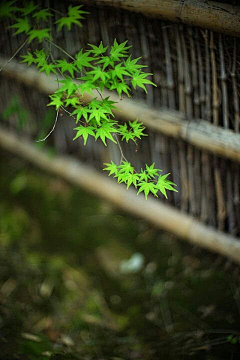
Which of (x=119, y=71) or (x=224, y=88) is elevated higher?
(x=119, y=71)

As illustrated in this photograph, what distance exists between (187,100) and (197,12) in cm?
40

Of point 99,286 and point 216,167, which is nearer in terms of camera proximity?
point 216,167

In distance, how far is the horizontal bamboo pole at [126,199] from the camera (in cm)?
193

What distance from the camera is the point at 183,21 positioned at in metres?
1.46

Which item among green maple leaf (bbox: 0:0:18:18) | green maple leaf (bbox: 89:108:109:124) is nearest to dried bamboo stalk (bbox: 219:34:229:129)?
green maple leaf (bbox: 89:108:109:124)

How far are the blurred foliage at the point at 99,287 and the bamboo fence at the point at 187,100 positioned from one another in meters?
0.23

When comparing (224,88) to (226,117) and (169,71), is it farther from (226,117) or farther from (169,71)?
(169,71)

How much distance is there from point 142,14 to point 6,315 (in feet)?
4.70

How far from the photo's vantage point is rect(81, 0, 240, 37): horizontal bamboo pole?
1.36 m

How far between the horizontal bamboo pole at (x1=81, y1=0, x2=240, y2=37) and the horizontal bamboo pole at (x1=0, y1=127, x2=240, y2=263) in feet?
3.05

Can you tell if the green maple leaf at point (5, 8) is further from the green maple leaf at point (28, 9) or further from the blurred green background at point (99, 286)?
the blurred green background at point (99, 286)

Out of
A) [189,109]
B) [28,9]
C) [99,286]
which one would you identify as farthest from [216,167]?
[28,9]

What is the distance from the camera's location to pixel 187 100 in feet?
5.62

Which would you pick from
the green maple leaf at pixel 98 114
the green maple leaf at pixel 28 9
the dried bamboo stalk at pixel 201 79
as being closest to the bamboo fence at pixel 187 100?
the dried bamboo stalk at pixel 201 79
